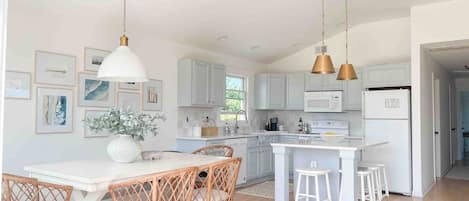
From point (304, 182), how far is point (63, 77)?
3046 mm

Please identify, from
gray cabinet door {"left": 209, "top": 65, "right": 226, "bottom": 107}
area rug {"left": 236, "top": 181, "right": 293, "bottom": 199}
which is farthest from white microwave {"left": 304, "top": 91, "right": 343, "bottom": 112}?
gray cabinet door {"left": 209, "top": 65, "right": 226, "bottom": 107}

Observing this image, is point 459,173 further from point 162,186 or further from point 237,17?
Result: point 162,186

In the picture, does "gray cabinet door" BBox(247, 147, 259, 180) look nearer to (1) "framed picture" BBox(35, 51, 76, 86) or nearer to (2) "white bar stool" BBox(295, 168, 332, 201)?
(2) "white bar stool" BBox(295, 168, 332, 201)

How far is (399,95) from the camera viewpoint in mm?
5629

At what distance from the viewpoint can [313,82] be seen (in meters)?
7.00

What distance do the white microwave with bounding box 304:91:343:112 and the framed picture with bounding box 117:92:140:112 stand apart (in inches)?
131

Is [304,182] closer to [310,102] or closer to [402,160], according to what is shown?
[402,160]

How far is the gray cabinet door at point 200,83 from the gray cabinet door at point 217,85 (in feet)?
0.35

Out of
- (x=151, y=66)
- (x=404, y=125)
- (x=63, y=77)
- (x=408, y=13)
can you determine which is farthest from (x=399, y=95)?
(x=63, y=77)

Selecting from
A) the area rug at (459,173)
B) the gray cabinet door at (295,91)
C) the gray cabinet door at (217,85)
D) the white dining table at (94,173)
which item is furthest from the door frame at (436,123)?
the white dining table at (94,173)

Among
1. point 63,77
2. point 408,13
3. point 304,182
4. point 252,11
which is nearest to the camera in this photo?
point 63,77

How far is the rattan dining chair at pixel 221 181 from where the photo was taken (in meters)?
2.73

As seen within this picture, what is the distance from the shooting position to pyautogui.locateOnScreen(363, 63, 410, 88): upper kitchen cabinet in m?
5.77

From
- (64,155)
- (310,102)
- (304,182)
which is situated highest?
(310,102)
